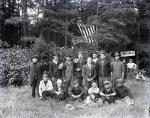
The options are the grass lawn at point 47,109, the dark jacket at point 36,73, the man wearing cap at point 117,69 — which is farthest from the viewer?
the man wearing cap at point 117,69

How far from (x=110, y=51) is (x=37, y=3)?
217 centimetres

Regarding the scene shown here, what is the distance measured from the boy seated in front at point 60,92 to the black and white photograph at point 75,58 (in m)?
0.02

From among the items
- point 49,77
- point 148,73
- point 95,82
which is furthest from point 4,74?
point 148,73

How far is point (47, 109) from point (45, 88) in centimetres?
51

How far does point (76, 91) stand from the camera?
24.7 ft

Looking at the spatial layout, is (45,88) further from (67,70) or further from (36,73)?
(67,70)

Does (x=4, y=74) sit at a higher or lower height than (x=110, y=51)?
lower

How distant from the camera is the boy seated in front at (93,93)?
296 inches

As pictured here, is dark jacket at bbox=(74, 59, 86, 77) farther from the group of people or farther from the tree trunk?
the tree trunk

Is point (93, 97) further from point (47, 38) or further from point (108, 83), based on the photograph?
point (47, 38)

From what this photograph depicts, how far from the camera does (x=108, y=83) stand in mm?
7566

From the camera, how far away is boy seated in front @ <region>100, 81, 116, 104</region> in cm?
749

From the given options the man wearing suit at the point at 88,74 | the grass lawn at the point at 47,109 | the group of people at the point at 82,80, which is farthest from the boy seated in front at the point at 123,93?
the man wearing suit at the point at 88,74

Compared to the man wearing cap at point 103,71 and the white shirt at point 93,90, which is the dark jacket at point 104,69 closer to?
the man wearing cap at point 103,71
